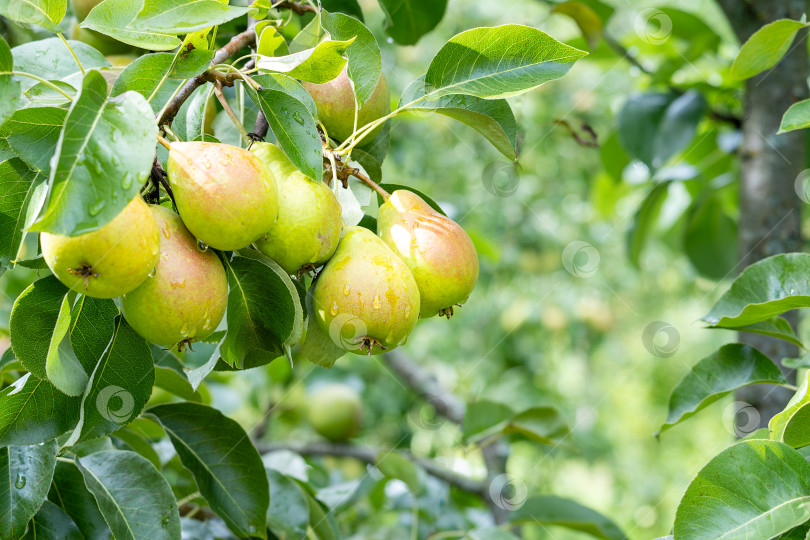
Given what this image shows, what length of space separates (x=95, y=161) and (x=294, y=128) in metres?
0.20

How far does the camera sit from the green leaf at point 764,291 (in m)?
0.73

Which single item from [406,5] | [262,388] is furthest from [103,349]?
[262,388]

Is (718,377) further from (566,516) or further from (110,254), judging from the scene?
(110,254)

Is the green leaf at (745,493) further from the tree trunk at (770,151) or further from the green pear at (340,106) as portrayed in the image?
the tree trunk at (770,151)

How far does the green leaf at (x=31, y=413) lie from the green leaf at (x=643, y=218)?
1373mm

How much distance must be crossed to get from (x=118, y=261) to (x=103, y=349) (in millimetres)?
173

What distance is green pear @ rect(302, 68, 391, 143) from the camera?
2.41 ft

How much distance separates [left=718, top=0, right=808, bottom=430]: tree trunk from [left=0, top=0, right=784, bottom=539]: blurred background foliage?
17 centimetres

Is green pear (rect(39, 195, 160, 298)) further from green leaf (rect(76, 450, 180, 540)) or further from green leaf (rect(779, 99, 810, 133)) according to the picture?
green leaf (rect(779, 99, 810, 133))

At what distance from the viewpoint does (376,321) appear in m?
0.59

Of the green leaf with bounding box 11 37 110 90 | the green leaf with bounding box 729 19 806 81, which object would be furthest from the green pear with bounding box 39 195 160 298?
the green leaf with bounding box 729 19 806 81

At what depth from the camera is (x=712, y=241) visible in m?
1.77

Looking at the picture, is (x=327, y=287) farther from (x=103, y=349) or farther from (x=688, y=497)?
(x=688, y=497)

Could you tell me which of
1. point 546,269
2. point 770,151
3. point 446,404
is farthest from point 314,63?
point 546,269
